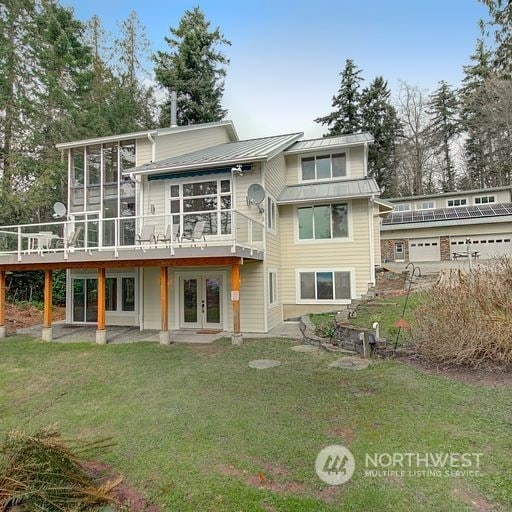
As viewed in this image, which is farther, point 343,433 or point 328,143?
point 328,143

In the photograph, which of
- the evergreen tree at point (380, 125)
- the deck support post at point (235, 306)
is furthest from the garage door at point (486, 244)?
the deck support post at point (235, 306)

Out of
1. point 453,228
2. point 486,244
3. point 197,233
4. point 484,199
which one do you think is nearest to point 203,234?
point 197,233

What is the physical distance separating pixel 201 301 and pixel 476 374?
827cm

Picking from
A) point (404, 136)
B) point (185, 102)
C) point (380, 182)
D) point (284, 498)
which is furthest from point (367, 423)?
point (404, 136)

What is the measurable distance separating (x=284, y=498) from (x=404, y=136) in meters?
34.9

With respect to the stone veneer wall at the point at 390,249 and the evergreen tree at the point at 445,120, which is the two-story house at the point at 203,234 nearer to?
the stone veneer wall at the point at 390,249

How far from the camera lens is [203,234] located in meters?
10.5

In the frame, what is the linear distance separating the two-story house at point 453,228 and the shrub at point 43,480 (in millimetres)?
21699

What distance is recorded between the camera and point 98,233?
10734 millimetres

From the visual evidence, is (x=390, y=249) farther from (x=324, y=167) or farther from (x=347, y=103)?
(x=347, y=103)

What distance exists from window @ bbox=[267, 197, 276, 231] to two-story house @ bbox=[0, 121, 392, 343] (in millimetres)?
74

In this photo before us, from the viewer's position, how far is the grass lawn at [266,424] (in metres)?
3.15

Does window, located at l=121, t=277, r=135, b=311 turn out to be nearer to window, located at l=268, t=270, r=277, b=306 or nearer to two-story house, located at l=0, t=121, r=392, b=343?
two-story house, located at l=0, t=121, r=392, b=343

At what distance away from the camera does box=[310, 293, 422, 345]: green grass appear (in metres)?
8.65
